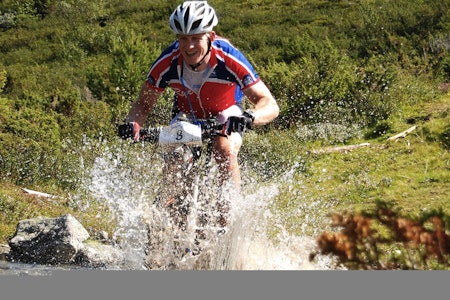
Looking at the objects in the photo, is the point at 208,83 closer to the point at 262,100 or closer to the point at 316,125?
the point at 262,100

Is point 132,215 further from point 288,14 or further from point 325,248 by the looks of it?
point 288,14

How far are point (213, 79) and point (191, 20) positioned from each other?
528mm

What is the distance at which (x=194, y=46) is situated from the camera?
4.71 meters

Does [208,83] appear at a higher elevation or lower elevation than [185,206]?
higher

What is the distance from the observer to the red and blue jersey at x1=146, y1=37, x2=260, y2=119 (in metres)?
4.87

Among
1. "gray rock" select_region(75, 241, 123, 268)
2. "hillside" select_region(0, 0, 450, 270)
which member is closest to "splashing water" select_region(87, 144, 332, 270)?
"gray rock" select_region(75, 241, 123, 268)

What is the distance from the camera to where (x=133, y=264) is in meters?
5.91

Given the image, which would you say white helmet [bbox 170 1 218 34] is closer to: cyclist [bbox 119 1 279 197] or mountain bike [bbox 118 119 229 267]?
cyclist [bbox 119 1 279 197]

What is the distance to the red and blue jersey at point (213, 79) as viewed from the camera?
4.87 m

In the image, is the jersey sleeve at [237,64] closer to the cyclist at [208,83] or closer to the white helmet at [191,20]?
the cyclist at [208,83]

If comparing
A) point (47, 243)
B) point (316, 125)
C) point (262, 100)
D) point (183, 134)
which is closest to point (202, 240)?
point (183, 134)

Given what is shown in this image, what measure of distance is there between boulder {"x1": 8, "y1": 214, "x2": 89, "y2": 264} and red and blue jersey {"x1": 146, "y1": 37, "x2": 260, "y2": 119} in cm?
188

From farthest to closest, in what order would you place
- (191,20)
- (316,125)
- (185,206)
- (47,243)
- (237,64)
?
1. (316,125)
2. (47,243)
3. (237,64)
4. (185,206)
5. (191,20)

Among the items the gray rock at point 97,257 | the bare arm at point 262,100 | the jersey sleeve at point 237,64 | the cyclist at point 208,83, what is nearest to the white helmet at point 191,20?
the cyclist at point 208,83
